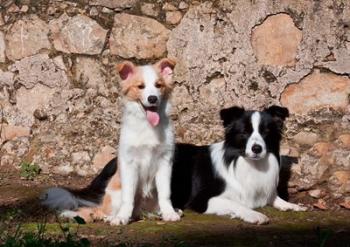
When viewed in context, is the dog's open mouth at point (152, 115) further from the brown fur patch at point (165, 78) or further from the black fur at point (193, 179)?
the black fur at point (193, 179)

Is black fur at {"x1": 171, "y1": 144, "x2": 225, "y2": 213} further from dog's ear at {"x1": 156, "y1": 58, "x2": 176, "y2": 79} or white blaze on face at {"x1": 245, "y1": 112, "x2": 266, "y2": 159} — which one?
dog's ear at {"x1": 156, "y1": 58, "x2": 176, "y2": 79}

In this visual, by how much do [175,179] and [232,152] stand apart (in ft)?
2.32

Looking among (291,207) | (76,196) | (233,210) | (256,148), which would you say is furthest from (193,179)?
(76,196)

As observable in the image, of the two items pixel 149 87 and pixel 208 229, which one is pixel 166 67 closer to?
pixel 149 87

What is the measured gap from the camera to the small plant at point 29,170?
754cm

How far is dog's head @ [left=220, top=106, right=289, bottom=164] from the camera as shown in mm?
6348

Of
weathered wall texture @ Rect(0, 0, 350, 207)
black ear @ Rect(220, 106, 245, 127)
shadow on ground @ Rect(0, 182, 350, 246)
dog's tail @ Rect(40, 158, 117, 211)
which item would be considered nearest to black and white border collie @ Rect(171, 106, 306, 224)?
black ear @ Rect(220, 106, 245, 127)

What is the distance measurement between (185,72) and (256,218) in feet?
6.41

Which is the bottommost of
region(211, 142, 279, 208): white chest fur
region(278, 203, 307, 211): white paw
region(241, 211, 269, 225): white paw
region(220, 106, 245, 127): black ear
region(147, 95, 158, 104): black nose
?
region(241, 211, 269, 225): white paw

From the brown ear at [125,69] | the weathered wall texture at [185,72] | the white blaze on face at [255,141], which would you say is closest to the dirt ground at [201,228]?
the white blaze on face at [255,141]

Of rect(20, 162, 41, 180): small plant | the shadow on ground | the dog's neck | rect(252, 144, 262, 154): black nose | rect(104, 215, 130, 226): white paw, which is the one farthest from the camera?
rect(20, 162, 41, 180): small plant

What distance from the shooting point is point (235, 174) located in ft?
21.8

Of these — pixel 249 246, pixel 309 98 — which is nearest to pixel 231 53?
pixel 309 98

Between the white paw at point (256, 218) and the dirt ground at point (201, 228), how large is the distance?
0.06m
